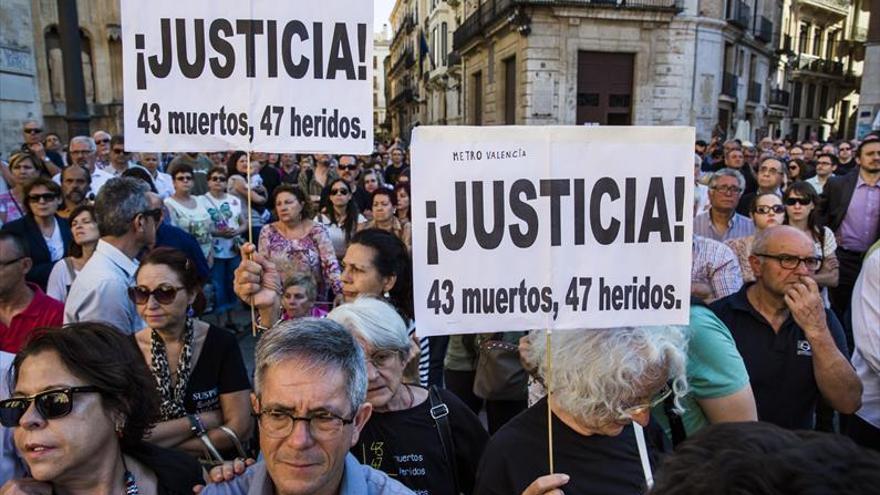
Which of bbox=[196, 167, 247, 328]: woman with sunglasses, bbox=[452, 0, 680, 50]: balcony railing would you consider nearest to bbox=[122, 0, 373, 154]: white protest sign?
bbox=[196, 167, 247, 328]: woman with sunglasses

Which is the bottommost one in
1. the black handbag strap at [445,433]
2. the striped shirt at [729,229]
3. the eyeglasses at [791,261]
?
the black handbag strap at [445,433]

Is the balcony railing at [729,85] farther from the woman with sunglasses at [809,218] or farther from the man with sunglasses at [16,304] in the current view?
the man with sunglasses at [16,304]

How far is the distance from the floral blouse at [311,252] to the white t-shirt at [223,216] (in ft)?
5.66

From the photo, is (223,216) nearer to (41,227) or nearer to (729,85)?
(41,227)

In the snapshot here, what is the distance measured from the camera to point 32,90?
1118 centimetres

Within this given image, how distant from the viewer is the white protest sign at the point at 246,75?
2592mm

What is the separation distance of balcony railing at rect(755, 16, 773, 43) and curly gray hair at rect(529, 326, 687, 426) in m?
31.3

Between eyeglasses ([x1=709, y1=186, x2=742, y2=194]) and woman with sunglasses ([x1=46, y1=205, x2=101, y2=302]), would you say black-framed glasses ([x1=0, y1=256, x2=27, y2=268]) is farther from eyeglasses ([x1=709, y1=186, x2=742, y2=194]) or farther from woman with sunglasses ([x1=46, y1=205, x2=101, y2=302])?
eyeglasses ([x1=709, y1=186, x2=742, y2=194])

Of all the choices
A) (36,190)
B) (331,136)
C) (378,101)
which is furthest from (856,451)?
(378,101)

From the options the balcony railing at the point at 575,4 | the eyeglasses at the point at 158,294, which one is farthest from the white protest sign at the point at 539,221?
the balcony railing at the point at 575,4

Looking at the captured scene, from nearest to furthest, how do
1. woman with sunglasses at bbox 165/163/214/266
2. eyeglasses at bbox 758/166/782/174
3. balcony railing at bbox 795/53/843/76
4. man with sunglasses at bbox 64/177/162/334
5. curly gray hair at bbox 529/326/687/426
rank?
curly gray hair at bbox 529/326/687/426 → man with sunglasses at bbox 64/177/162/334 → eyeglasses at bbox 758/166/782/174 → woman with sunglasses at bbox 165/163/214/266 → balcony railing at bbox 795/53/843/76

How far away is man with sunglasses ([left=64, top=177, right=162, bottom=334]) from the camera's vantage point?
112 inches

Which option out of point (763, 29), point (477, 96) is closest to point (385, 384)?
point (477, 96)

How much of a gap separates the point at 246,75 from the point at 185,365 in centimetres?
124
